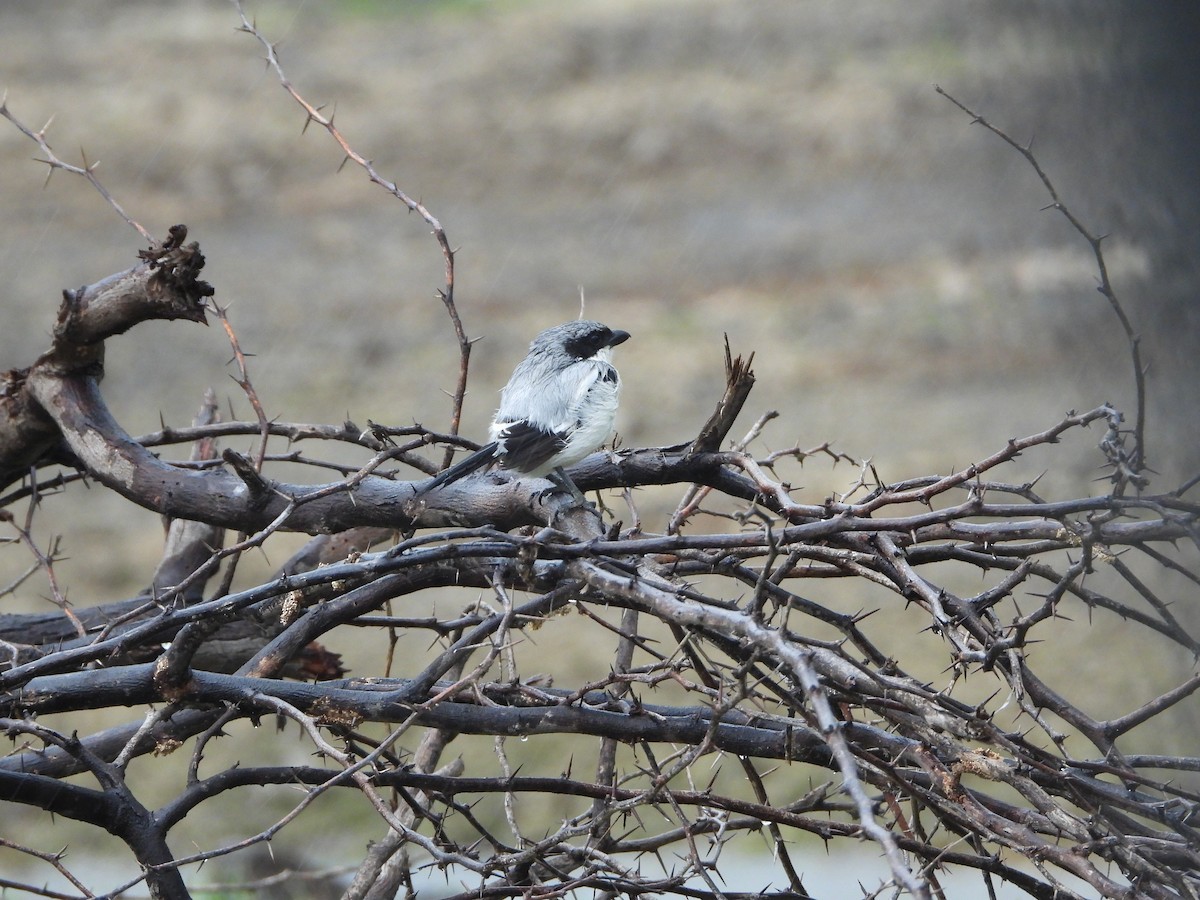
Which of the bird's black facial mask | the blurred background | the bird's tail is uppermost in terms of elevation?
the blurred background

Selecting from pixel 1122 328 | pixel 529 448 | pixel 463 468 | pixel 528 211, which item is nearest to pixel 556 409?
pixel 529 448

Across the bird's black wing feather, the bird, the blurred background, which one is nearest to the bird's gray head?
the bird

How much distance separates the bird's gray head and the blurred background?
18.9ft

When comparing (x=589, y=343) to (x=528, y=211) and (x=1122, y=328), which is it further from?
(x=528, y=211)

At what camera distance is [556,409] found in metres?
3.07

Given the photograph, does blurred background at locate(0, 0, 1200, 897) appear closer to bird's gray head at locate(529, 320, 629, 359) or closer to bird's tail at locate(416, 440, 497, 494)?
bird's gray head at locate(529, 320, 629, 359)

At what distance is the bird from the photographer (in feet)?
9.40

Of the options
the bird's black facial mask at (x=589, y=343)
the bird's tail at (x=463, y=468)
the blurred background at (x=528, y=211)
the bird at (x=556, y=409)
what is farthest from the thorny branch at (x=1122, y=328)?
the blurred background at (x=528, y=211)

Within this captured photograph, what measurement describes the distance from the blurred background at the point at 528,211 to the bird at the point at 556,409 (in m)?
5.85

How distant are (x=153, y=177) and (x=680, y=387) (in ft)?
32.7

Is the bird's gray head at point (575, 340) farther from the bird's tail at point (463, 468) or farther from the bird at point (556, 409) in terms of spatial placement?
the bird's tail at point (463, 468)

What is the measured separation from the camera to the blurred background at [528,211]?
42.9 ft

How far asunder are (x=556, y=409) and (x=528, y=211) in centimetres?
1566

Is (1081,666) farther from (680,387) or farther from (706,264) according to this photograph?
(706,264)
